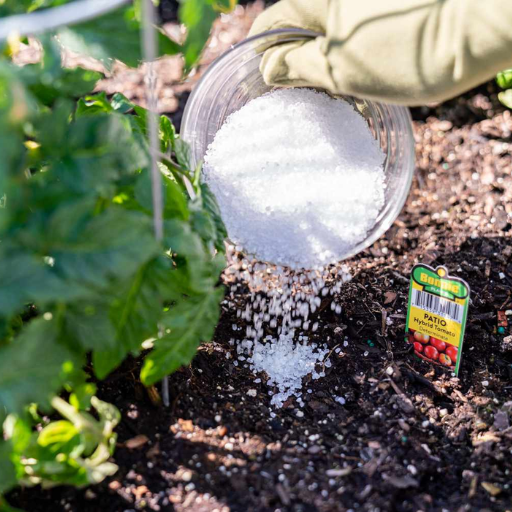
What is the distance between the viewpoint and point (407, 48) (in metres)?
1.24

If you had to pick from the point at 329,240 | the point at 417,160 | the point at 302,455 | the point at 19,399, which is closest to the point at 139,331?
the point at 19,399

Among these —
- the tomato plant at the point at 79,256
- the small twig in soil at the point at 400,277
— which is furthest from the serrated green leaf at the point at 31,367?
the small twig in soil at the point at 400,277

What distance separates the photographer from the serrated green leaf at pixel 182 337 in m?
1.12

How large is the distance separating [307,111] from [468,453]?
2.95ft

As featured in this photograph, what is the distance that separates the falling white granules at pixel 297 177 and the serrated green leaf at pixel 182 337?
43cm

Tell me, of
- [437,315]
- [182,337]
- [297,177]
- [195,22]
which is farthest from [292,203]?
[195,22]

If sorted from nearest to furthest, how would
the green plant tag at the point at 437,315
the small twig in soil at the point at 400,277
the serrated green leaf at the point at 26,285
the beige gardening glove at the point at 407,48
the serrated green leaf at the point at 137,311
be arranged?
1. the serrated green leaf at the point at 26,285
2. the serrated green leaf at the point at 137,311
3. the beige gardening glove at the point at 407,48
4. the green plant tag at the point at 437,315
5. the small twig in soil at the point at 400,277

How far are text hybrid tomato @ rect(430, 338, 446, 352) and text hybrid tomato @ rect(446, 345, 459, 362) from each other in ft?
0.04

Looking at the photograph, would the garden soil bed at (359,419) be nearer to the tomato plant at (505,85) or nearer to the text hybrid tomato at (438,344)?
the text hybrid tomato at (438,344)

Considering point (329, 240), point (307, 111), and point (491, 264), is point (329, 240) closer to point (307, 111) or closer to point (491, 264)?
point (307, 111)

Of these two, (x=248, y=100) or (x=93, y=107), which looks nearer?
(x=93, y=107)

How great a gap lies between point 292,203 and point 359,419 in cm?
53

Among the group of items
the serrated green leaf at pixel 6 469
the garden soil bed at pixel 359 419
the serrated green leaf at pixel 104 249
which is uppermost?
the serrated green leaf at pixel 104 249

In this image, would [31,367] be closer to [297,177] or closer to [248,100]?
[297,177]
